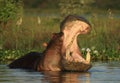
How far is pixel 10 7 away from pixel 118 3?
85.0 feet

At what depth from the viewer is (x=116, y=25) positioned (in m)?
21.5

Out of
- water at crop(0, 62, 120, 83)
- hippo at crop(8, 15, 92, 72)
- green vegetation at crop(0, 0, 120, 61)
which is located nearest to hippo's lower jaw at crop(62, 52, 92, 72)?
hippo at crop(8, 15, 92, 72)

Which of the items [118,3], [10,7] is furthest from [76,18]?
[118,3]

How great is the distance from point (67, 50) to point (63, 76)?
2.13 feet

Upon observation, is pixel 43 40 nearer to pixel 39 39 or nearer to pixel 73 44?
pixel 39 39

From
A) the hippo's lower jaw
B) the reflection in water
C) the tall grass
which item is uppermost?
the tall grass

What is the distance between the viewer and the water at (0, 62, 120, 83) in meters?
11.9

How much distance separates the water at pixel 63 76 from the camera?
1188cm

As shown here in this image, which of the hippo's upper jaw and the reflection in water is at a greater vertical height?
the hippo's upper jaw

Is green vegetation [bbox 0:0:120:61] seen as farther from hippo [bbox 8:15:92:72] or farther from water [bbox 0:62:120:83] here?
hippo [bbox 8:15:92:72]

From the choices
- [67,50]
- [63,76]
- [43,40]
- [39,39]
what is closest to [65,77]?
[63,76]

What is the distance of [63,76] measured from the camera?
12562 millimetres

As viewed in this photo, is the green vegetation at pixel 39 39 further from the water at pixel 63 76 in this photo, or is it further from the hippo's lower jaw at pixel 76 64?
the hippo's lower jaw at pixel 76 64


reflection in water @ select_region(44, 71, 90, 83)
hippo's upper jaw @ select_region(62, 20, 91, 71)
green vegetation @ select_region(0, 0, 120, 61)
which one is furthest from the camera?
green vegetation @ select_region(0, 0, 120, 61)
